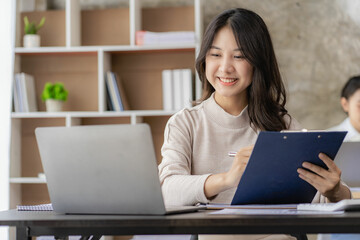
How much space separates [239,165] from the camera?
54.4 inches

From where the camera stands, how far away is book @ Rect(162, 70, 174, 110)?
3909 mm

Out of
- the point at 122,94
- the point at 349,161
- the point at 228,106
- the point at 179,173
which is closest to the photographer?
the point at 179,173

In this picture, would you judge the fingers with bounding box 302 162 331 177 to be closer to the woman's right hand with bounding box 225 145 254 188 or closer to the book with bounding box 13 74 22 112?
the woman's right hand with bounding box 225 145 254 188

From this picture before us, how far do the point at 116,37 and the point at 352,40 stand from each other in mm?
1714

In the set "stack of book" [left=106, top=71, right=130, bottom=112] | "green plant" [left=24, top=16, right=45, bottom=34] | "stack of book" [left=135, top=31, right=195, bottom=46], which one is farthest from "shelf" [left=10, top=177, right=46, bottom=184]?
"stack of book" [left=135, top=31, right=195, bottom=46]

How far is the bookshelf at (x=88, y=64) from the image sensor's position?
4055 mm

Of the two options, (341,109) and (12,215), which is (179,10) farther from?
(12,215)

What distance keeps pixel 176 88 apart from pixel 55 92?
0.85m

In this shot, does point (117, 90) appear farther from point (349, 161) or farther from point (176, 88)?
point (349, 161)

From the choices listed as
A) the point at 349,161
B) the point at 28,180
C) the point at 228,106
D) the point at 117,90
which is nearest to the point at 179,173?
the point at 228,106

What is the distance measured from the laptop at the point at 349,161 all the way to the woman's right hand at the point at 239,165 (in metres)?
0.83

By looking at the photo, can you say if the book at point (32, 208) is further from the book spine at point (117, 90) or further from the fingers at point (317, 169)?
the book spine at point (117, 90)

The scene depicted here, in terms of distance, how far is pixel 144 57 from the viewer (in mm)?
4129

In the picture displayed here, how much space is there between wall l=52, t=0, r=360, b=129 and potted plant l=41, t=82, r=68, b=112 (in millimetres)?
1172
